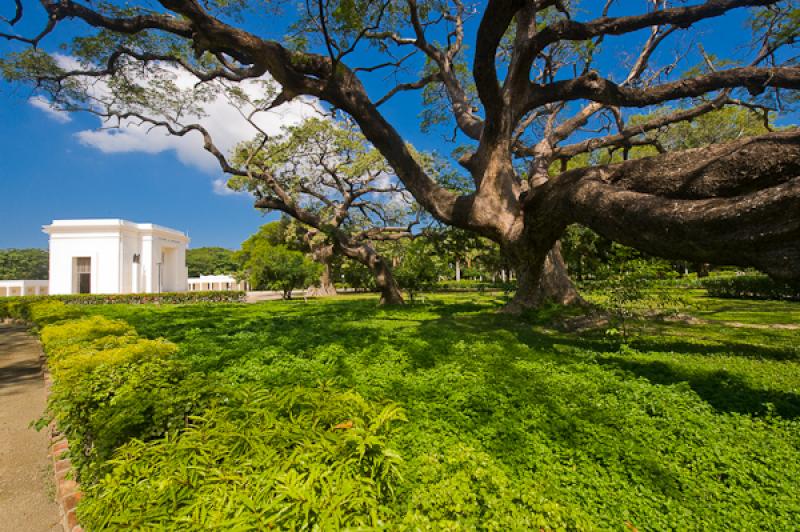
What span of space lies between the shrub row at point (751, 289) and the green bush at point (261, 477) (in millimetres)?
20493

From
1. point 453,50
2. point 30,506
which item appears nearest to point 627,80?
point 453,50

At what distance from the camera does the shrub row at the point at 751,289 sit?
1521cm

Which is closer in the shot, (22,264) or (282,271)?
(282,271)

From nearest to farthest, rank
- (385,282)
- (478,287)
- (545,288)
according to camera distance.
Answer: (545,288), (385,282), (478,287)

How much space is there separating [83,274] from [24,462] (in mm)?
44109

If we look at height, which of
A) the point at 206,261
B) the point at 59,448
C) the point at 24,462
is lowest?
the point at 24,462

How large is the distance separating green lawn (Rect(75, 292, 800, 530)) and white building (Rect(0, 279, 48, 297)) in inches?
1773

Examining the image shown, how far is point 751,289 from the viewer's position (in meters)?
16.5

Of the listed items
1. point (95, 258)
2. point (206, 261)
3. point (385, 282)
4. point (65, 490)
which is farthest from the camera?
point (206, 261)

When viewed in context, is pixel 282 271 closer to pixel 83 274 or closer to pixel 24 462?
pixel 24 462

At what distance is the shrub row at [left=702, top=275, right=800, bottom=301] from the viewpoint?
15.2 meters

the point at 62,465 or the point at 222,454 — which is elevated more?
the point at 222,454

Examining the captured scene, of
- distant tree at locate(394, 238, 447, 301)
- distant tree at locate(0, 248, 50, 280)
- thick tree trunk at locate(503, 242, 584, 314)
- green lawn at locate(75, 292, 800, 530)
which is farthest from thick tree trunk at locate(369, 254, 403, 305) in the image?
distant tree at locate(0, 248, 50, 280)

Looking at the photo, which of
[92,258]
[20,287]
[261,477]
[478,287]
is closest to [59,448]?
[261,477]
